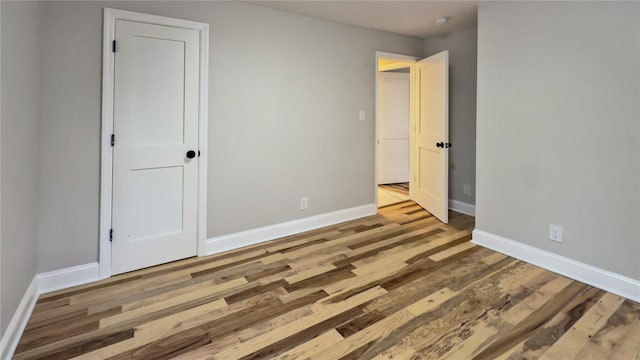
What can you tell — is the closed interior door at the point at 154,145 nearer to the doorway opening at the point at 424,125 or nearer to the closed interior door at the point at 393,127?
the doorway opening at the point at 424,125

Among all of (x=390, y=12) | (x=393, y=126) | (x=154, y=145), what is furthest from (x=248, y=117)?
(x=393, y=126)

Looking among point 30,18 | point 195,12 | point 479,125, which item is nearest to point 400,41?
point 479,125

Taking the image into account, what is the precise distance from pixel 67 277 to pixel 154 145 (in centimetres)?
112

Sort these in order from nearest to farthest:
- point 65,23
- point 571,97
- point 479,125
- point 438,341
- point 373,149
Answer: point 438,341, point 65,23, point 571,97, point 479,125, point 373,149

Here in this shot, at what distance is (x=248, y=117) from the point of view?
3.10m

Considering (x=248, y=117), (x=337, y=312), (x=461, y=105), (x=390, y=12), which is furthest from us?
(x=461, y=105)

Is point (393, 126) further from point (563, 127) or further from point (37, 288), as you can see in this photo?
point (37, 288)

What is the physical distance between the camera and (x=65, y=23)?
7.39 ft

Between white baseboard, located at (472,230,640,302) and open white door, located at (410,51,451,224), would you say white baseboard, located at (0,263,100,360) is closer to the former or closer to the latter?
white baseboard, located at (472,230,640,302)

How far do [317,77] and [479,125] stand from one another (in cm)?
168

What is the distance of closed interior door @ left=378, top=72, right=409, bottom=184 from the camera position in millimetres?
6164

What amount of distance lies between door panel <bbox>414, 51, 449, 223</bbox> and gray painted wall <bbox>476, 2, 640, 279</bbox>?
0.57 meters

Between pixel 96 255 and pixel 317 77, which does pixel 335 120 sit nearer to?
pixel 317 77

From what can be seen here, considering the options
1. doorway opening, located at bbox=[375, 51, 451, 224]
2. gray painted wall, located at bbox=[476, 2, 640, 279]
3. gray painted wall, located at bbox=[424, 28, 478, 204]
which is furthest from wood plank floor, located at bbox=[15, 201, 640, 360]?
gray painted wall, located at bbox=[424, 28, 478, 204]
